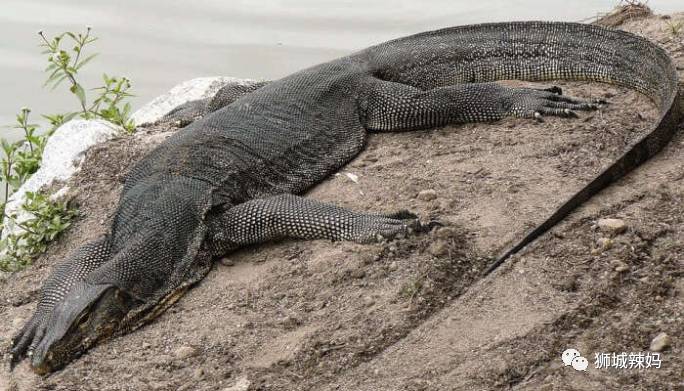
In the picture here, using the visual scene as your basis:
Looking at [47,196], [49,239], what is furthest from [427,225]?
[47,196]

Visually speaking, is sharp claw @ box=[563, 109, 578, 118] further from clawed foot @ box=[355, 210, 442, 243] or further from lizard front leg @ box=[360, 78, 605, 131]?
clawed foot @ box=[355, 210, 442, 243]

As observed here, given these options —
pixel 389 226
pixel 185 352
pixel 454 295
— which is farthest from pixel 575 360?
pixel 185 352

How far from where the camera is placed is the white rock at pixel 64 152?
7.69 m

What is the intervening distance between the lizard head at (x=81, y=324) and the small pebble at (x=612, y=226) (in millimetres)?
2583

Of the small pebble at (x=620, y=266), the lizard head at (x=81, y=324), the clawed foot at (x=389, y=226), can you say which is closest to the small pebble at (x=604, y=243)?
the small pebble at (x=620, y=266)

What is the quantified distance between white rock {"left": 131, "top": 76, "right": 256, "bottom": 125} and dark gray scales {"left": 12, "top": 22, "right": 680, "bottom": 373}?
2.64 ft

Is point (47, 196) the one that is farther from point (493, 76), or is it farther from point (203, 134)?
point (493, 76)

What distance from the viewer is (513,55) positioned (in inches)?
292

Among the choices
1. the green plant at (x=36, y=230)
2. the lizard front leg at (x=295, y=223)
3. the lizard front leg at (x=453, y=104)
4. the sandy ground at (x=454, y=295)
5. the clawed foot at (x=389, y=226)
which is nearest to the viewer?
the sandy ground at (x=454, y=295)

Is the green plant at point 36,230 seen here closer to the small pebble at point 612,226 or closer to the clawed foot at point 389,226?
the clawed foot at point 389,226

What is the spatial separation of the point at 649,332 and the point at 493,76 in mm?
3801

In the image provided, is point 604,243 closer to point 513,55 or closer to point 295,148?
point 295,148

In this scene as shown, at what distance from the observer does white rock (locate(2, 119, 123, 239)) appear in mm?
7688

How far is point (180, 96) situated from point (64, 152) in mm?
1719
